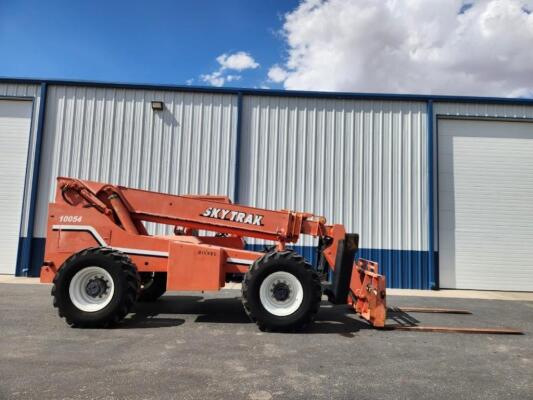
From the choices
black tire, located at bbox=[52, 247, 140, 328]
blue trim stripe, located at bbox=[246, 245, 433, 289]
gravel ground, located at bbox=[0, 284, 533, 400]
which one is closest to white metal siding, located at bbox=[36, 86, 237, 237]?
blue trim stripe, located at bbox=[246, 245, 433, 289]

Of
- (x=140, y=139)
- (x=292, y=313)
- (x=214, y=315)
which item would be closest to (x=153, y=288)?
(x=214, y=315)

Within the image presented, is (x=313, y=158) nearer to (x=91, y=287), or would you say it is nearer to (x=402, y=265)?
(x=402, y=265)

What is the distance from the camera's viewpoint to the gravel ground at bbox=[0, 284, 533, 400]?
13.3 feet

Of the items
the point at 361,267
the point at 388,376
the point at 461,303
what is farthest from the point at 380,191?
the point at 388,376

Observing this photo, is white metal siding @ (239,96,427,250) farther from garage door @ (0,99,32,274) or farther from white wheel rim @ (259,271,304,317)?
garage door @ (0,99,32,274)

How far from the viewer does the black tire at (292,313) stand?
6348 millimetres

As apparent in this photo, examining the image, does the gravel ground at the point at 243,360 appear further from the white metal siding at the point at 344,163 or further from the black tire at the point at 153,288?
the white metal siding at the point at 344,163

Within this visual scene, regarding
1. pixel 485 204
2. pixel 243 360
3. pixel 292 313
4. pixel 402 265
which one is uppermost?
pixel 485 204

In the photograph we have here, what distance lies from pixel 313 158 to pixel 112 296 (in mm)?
8506

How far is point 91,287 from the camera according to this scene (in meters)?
6.52

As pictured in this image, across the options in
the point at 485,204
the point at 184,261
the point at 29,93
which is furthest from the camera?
the point at 29,93

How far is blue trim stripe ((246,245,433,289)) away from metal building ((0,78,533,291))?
0.50 feet

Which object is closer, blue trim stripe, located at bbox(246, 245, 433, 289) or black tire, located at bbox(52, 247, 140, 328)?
black tire, located at bbox(52, 247, 140, 328)

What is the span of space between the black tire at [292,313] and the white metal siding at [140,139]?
22.8 feet
